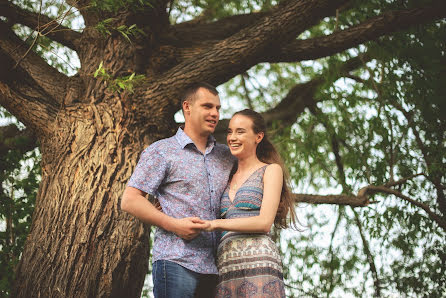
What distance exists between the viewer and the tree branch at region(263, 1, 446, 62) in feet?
13.7

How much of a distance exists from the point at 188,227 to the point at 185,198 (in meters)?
0.32

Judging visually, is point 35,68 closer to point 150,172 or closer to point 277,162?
point 150,172

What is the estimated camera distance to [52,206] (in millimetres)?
3861

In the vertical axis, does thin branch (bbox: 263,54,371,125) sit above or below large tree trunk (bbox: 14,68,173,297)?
above

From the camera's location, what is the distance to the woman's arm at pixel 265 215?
259cm

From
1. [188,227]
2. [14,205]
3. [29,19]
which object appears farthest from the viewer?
[14,205]

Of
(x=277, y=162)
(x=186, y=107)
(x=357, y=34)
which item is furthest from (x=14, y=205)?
(x=357, y=34)

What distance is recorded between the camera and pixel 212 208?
293 centimetres

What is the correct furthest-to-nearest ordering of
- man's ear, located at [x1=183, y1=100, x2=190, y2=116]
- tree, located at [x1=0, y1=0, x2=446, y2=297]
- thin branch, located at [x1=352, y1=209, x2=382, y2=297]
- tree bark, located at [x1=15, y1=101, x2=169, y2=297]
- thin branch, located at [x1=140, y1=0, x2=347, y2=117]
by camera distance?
thin branch, located at [x1=352, y1=209, x2=382, y2=297] < thin branch, located at [x1=140, y1=0, x2=347, y2=117] < tree, located at [x1=0, y1=0, x2=446, y2=297] < tree bark, located at [x1=15, y1=101, x2=169, y2=297] < man's ear, located at [x1=183, y1=100, x2=190, y2=116]

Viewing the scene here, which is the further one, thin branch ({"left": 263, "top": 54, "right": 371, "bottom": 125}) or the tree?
thin branch ({"left": 263, "top": 54, "right": 371, "bottom": 125})

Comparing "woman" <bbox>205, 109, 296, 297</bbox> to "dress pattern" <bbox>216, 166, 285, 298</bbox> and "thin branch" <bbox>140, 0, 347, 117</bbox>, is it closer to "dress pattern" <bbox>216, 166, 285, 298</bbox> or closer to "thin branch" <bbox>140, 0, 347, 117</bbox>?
"dress pattern" <bbox>216, 166, 285, 298</bbox>

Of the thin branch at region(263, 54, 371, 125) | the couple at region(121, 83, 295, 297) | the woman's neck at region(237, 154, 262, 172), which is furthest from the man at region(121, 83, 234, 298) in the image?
the thin branch at region(263, 54, 371, 125)

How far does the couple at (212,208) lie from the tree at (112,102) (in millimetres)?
1025

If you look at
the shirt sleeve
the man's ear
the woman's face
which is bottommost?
the shirt sleeve
